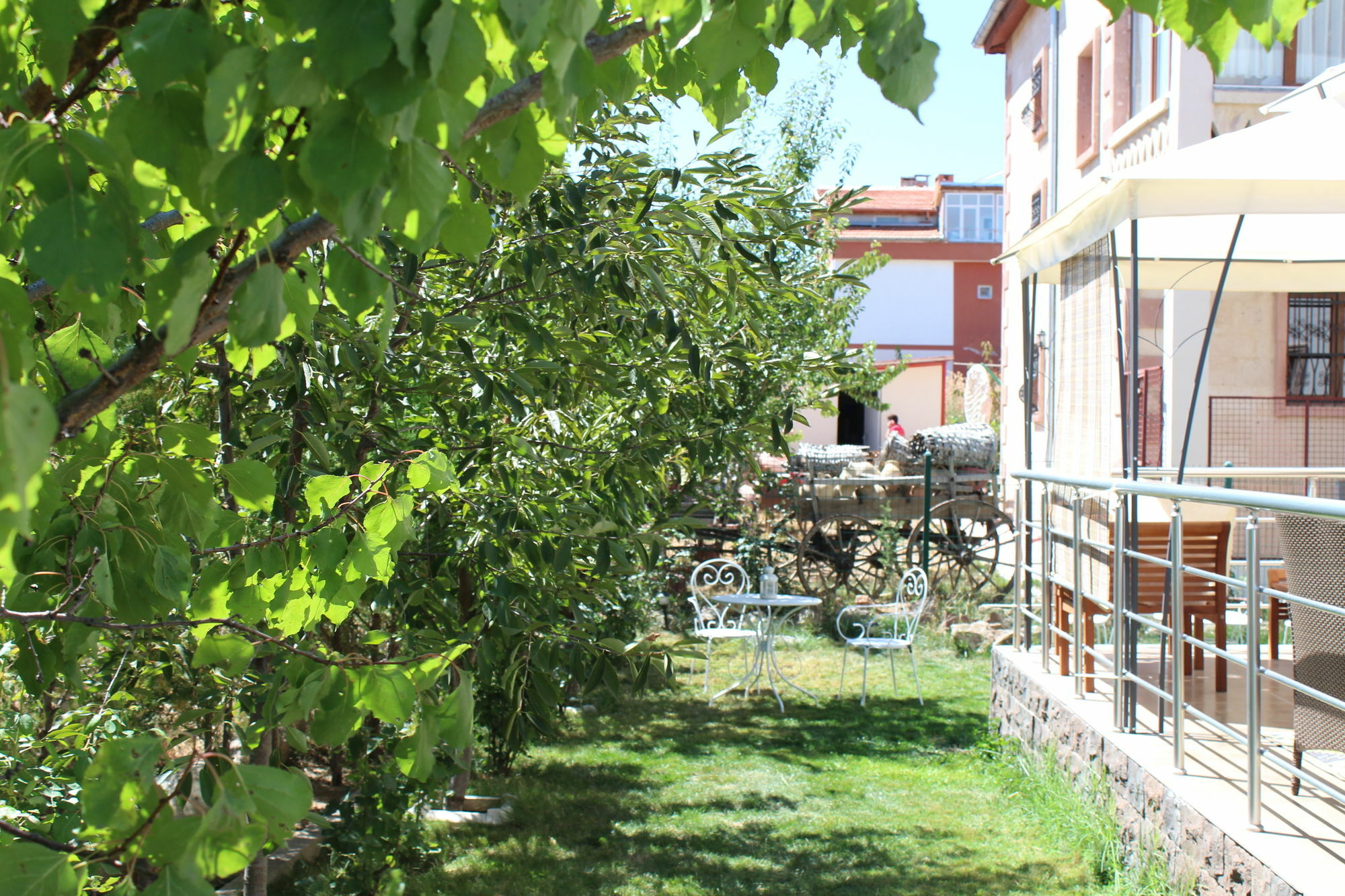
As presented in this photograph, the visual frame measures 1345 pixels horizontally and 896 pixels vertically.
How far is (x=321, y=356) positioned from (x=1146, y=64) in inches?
447

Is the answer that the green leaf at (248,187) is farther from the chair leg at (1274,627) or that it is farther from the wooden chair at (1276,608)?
the chair leg at (1274,627)

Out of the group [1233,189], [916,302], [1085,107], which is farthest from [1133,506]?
[916,302]

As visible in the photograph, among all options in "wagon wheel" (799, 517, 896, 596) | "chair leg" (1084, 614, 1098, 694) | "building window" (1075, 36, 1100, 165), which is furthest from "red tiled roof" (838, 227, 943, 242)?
"chair leg" (1084, 614, 1098, 694)

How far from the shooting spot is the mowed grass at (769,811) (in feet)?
14.8

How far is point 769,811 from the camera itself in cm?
552

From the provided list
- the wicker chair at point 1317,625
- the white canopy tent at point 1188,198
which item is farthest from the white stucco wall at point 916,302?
the wicker chair at point 1317,625

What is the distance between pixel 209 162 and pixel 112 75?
209 cm

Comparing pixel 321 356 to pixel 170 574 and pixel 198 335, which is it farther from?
pixel 198 335

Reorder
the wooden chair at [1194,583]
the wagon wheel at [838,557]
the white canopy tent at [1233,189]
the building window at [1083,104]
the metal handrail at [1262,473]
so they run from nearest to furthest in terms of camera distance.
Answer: the white canopy tent at [1233,189] < the wooden chair at [1194,583] < the metal handrail at [1262,473] < the wagon wheel at [838,557] < the building window at [1083,104]

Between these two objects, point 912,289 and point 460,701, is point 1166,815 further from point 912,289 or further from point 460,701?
point 912,289

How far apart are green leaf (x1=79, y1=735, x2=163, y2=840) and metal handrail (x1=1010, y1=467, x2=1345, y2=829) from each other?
2.82m

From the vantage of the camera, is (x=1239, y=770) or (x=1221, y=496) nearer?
(x=1221, y=496)

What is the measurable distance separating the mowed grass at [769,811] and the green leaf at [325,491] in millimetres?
3111

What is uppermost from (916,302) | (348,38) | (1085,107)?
(916,302)
